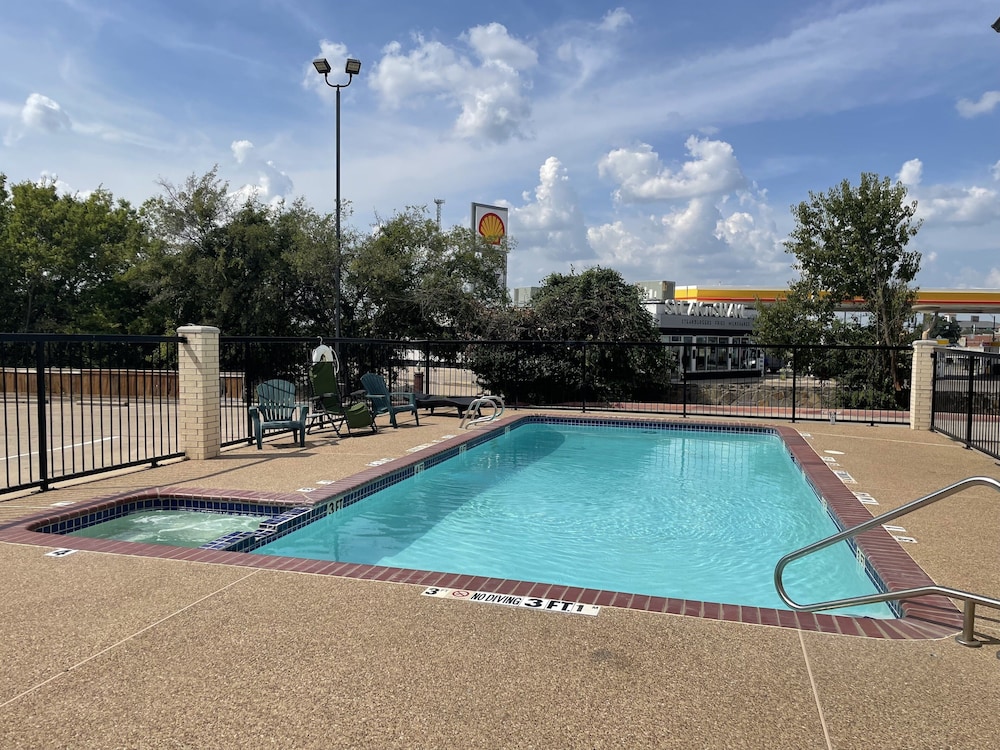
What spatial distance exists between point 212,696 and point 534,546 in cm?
381

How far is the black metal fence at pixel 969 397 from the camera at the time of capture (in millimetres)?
8891

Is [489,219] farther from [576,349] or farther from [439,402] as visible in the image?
[439,402]

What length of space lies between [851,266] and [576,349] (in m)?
9.82

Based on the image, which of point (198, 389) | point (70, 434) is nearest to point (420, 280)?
point (70, 434)

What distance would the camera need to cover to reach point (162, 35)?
12328 millimetres

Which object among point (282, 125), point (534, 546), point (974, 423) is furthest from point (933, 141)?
point (534, 546)

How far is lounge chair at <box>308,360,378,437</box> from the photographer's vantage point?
1021 cm

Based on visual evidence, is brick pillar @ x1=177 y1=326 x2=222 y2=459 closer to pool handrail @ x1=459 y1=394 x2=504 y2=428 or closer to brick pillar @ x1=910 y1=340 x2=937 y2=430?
pool handrail @ x1=459 y1=394 x2=504 y2=428

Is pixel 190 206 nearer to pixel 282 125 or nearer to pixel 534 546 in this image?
pixel 282 125

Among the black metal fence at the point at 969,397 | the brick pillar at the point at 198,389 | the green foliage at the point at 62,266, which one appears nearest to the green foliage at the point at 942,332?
the black metal fence at the point at 969,397

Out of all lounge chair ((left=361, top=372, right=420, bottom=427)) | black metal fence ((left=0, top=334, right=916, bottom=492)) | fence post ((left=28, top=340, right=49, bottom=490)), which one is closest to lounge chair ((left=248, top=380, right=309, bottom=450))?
black metal fence ((left=0, top=334, right=916, bottom=492))

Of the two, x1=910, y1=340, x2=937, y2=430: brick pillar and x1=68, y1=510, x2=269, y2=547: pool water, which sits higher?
x1=910, y1=340, x2=937, y2=430: brick pillar

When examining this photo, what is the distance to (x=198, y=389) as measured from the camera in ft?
27.0

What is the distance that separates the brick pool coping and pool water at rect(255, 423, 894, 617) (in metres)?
0.23
